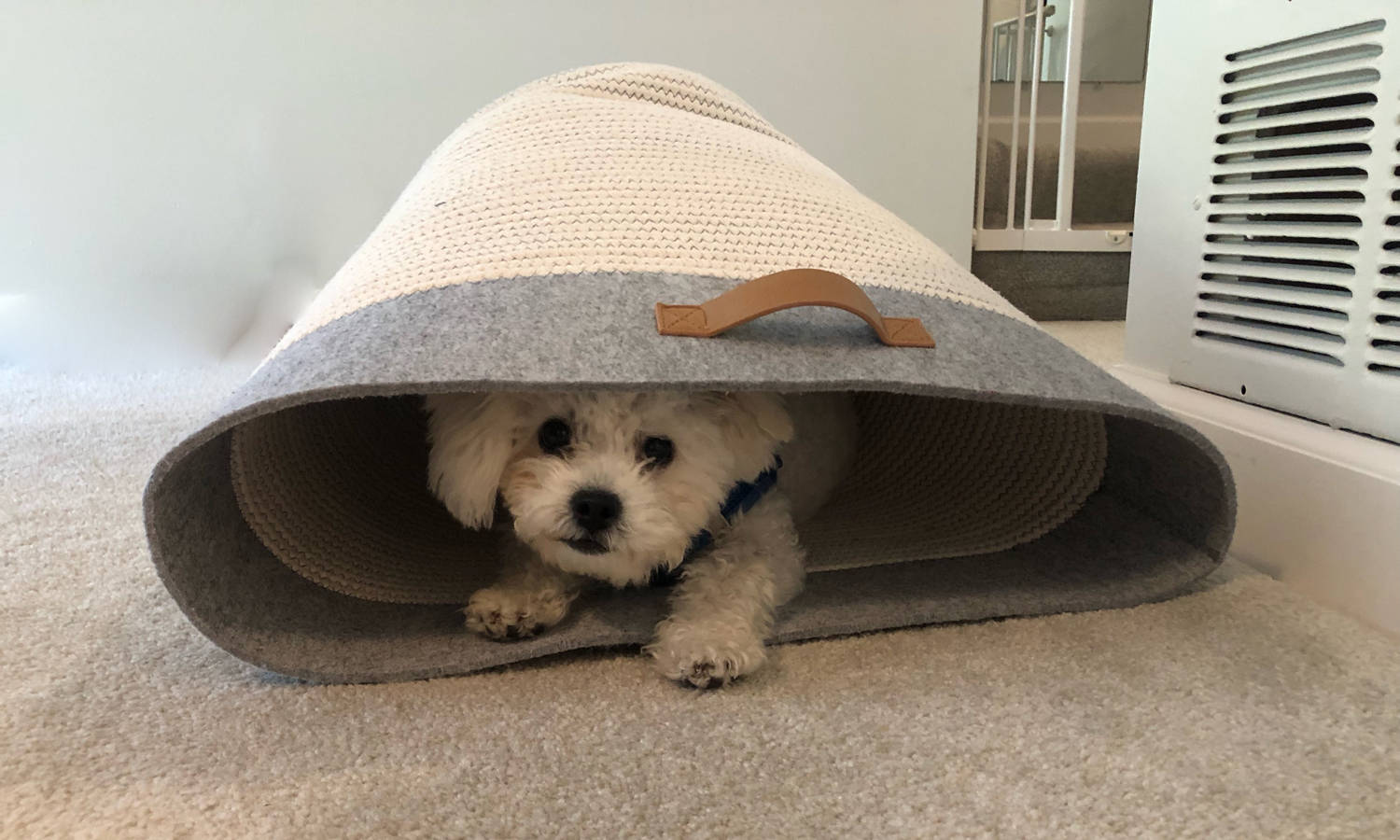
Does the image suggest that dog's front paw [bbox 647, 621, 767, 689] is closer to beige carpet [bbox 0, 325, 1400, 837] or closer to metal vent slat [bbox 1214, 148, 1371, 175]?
beige carpet [bbox 0, 325, 1400, 837]

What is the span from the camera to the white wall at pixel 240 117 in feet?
7.23

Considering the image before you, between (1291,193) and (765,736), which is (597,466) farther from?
(1291,193)

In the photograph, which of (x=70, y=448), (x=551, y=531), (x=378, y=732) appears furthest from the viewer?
(x=70, y=448)

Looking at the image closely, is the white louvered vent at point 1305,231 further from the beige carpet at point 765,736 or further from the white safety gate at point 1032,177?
the white safety gate at point 1032,177

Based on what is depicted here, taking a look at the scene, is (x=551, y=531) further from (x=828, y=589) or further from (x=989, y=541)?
(x=989, y=541)

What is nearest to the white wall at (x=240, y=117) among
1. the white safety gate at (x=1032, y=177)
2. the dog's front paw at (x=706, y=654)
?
the white safety gate at (x=1032, y=177)

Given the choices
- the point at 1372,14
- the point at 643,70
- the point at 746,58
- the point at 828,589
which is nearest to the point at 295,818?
the point at 828,589

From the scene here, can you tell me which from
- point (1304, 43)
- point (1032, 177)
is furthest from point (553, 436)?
point (1032, 177)

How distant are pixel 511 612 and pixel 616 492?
15 centimetres

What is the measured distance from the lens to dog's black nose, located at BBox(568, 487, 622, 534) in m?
0.84

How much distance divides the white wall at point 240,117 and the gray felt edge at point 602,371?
1.69 meters

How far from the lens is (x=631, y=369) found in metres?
0.73

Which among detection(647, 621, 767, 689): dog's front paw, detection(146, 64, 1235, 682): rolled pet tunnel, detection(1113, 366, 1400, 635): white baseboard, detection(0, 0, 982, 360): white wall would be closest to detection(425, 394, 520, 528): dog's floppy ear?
detection(146, 64, 1235, 682): rolled pet tunnel

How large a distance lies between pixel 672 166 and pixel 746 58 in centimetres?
156
